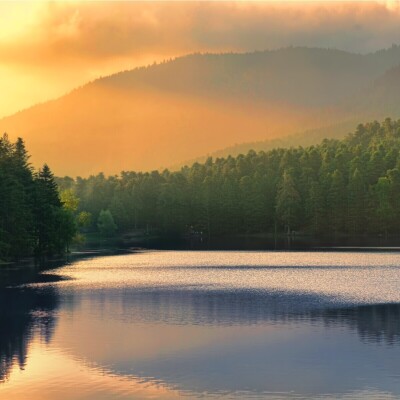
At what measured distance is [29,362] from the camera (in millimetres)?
52938

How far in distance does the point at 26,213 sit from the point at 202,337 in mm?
86139

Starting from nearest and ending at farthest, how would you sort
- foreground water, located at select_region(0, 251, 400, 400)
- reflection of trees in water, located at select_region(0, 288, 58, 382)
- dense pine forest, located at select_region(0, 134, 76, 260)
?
1. foreground water, located at select_region(0, 251, 400, 400)
2. reflection of trees in water, located at select_region(0, 288, 58, 382)
3. dense pine forest, located at select_region(0, 134, 76, 260)

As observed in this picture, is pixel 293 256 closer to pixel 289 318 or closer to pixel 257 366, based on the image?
pixel 289 318

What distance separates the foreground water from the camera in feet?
152

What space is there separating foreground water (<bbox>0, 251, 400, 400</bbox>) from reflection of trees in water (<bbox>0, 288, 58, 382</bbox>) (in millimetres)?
99

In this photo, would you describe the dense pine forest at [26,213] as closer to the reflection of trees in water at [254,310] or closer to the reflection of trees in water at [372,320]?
the reflection of trees in water at [254,310]

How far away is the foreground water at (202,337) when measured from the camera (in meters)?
46.2

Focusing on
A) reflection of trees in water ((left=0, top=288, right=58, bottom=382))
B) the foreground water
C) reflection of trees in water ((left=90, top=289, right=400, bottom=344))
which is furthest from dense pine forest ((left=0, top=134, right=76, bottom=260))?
reflection of trees in water ((left=90, top=289, right=400, bottom=344))

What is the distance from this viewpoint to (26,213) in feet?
469

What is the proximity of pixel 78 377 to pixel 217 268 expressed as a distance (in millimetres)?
86661

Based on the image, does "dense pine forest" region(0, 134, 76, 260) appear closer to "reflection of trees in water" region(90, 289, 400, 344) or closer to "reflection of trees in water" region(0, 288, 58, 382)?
"reflection of trees in water" region(0, 288, 58, 382)

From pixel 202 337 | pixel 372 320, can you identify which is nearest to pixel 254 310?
Result: pixel 372 320

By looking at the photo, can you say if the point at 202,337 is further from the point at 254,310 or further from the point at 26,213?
the point at 26,213

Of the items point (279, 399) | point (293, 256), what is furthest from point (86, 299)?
point (293, 256)
